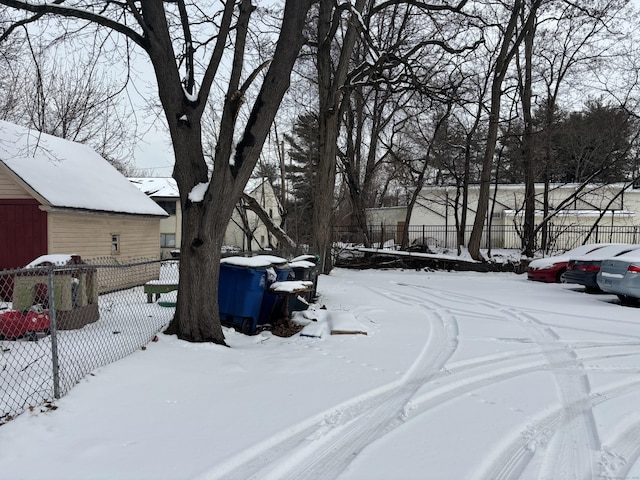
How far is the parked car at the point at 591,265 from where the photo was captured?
12297mm

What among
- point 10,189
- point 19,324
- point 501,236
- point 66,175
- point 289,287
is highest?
point 66,175

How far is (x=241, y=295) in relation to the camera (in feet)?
23.6

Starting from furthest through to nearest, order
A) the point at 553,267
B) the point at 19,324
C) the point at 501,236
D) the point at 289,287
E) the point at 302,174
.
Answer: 1. the point at 302,174
2. the point at 501,236
3. the point at 553,267
4. the point at 19,324
5. the point at 289,287

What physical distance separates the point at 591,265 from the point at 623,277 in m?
2.25

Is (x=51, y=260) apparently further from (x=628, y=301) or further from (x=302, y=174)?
(x=302, y=174)

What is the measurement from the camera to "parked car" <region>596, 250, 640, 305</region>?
1007 cm

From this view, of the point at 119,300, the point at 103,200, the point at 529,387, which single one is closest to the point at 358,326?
the point at 529,387

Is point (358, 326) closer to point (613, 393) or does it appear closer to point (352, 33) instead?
point (613, 393)

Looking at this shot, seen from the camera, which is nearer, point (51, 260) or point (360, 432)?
point (360, 432)

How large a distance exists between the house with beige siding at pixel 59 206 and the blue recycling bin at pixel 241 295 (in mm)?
6967

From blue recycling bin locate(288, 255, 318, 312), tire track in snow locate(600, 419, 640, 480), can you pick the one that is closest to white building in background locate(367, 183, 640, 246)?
blue recycling bin locate(288, 255, 318, 312)

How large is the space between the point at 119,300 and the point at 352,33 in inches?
421

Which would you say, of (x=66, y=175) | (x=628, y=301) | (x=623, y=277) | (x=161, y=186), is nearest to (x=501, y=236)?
(x=628, y=301)

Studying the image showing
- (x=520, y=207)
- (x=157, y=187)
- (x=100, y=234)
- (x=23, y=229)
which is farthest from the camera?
(x=157, y=187)
